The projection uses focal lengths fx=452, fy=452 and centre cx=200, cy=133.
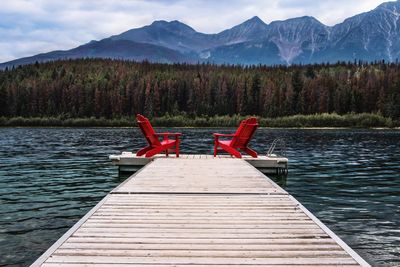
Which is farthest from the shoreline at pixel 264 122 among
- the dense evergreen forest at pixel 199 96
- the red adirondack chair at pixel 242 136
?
the red adirondack chair at pixel 242 136

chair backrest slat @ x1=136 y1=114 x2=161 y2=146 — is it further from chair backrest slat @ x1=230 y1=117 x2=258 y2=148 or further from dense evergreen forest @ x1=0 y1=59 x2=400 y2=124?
dense evergreen forest @ x1=0 y1=59 x2=400 y2=124

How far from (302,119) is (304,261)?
322ft

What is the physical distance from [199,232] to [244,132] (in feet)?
35.3

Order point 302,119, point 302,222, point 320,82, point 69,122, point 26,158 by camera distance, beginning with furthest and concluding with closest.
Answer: point 320,82
point 69,122
point 302,119
point 26,158
point 302,222

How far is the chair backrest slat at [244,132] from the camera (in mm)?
16812

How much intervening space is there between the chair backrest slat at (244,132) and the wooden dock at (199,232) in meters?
6.33

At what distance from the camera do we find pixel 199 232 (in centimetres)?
657

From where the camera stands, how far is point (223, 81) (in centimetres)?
13288

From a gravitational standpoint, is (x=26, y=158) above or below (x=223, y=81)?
below

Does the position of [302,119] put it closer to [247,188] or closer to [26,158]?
[26,158]

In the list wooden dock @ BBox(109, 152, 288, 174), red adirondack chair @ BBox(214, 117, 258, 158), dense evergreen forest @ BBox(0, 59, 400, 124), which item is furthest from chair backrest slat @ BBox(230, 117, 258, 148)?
dense evergreen forest @ BBox(0, 59, 400, 124)

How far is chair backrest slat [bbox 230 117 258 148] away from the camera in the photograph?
55.2 ft

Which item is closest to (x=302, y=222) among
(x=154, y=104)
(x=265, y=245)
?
(x=265, y=245)

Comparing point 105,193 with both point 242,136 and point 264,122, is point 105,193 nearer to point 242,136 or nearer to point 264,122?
point 242,136
